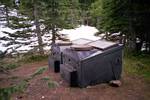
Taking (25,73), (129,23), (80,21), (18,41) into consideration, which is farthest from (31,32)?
(80,21)

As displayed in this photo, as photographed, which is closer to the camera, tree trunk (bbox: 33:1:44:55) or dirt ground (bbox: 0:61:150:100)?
dirt ground (bbox: 0:61:150:100)

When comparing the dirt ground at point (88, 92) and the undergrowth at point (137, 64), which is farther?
the undergrowth at point (137, 64)

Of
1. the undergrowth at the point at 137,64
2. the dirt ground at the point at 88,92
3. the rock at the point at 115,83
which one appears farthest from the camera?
the undergrowth at the point at 137,64

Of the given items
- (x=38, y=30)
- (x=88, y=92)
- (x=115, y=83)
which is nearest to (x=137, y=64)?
(x=115, y=83)

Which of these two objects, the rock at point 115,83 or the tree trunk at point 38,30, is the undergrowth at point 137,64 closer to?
the rock at point 115,83

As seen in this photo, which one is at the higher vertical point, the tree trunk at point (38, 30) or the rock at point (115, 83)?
the tree trunk at point (38, 30)

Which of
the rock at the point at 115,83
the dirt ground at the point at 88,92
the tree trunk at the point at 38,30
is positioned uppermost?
the tree trunk at the point at 38,30

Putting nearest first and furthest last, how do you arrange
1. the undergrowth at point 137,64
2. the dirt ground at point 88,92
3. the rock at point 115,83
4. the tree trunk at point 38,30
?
the dirt ground at point 88,92
the rock at point 115,83
the undergrowth at point 137,64
the tree trunk at point 38,30

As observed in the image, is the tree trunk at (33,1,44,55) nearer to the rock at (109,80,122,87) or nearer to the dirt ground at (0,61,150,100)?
the dirt ground at (0,61,150,100)

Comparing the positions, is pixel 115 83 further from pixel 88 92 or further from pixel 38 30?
pixel 38 30

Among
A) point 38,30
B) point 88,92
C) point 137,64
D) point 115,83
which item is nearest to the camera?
point 88,92

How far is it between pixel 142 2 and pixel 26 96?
6.40 metres

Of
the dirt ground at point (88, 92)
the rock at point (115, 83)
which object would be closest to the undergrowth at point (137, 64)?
the dirt ground at point (88, 92)

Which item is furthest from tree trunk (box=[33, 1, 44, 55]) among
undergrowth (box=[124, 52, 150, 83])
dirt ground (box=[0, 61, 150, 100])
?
dirt ground (box=[0, 61, 150, 100])
